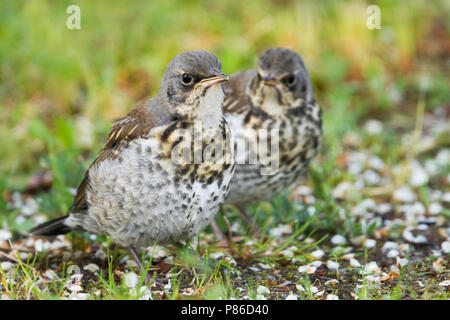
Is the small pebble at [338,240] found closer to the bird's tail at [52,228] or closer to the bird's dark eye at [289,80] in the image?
the bird's dark eye at [289,80]

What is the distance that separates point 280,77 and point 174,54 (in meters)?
2.45

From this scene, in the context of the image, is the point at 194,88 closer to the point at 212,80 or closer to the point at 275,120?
the point at 212,80

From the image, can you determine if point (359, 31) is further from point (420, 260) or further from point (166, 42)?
point (420, 260)

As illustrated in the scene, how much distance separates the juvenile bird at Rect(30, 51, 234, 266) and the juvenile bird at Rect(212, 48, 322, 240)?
0.65 metres

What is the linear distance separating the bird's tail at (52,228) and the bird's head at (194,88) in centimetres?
112

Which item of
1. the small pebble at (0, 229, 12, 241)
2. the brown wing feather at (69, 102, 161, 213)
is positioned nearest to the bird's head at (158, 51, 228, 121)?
the brown wing feather at (69, 102, 161, 213)

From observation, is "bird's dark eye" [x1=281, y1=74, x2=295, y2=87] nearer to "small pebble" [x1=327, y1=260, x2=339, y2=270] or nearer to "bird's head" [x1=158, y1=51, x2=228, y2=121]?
"bird's head" [x1=158, y1=51, x2=228, y2=121]

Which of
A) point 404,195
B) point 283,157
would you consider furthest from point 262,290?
point 404,195

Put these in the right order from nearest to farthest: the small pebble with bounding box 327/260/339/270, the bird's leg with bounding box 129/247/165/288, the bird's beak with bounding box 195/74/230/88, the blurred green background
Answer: the bird's beak with bounding box 195/74/230/88 < the bird's leg with bounding box 129/247/165/288 < the small pebble with bounding box 327/260/339/270 < the blurred green background

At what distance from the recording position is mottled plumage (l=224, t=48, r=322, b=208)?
4.47 meters

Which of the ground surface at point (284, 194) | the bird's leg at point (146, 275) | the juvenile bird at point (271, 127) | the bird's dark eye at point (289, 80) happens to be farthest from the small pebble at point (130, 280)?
the bird's dark eye at point (289, 80)

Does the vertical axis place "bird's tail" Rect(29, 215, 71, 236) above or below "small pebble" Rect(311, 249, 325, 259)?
above

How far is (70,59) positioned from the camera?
6.53 meters

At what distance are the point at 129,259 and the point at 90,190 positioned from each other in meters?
0.60
